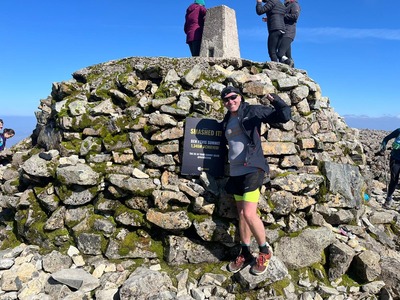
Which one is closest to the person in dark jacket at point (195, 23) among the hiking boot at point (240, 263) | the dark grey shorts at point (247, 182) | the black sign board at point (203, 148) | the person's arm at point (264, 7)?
the person's arm at point (264, 7)

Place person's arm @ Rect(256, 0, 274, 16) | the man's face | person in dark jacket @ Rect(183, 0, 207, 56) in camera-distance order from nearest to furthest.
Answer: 1. the man's face
2. person's arm @ Rect(256, 0, 274, 16)
3. person in dark jacket @ Rect(183, 0, 207, 56)

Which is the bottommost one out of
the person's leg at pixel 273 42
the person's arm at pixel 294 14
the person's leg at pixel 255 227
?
the person's leg at pixel 255 227

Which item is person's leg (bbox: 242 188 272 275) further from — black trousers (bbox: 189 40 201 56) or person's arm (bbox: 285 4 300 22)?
black trousers (bbox: 189 40 201 56)

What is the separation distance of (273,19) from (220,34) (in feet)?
5.95

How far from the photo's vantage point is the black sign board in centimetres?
707

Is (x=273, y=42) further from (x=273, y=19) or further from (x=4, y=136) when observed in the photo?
(x=4, y=136)

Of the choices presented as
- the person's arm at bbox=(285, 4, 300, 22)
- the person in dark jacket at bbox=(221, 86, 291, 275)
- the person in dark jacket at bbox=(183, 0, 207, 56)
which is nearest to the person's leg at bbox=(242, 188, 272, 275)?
the person in dark jacket at bbox=(221, 86, 291, 275)

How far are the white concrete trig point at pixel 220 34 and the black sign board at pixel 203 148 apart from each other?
4.02 m

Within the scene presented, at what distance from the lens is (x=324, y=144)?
28.5 ft

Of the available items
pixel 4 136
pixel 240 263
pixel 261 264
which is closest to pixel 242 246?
pixel 240 263

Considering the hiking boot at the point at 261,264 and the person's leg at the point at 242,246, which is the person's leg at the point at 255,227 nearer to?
the hiking boot at the point at 261,264

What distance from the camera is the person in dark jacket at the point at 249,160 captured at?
5.63 m

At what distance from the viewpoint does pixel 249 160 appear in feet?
18.5

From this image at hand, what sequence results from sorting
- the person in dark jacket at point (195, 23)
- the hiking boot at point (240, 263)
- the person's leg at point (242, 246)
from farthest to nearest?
the person in dark jacket at point (195, 23) < the hiking boot at point (240, 263) < the person's leg at point (242, 246)
